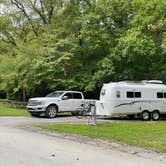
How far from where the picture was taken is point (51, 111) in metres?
25.0

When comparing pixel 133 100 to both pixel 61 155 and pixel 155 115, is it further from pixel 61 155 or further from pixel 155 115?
pixel 61 155

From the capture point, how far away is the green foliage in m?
28.6

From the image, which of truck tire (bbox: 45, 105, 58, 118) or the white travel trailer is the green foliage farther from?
truck tire (bbox: 45, 105, 58, 118)

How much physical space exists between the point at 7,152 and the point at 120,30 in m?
21.3

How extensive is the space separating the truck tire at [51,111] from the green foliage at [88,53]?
5.50 metres

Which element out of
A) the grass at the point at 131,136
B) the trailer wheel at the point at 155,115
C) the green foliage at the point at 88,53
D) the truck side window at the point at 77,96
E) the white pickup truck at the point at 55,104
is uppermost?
the green foliage at the point at 88,53

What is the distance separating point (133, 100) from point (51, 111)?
5.49 m

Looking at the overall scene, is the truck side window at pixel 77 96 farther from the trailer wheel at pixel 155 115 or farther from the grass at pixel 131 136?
the grass at pixel 131 136

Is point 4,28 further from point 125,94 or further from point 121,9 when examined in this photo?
point 125,94

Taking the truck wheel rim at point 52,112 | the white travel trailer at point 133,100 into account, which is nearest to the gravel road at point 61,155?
the white travel trailer at point 133,100

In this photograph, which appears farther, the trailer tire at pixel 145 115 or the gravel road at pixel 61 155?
the trailer tire at pixel 145 115

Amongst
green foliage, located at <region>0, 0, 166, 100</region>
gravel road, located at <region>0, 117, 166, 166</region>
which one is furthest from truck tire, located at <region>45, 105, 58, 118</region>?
gravel road, located at <region>0, 117, 166, 166</region>

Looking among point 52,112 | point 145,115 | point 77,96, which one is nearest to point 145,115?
point 145,115

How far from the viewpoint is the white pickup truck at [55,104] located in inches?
973
